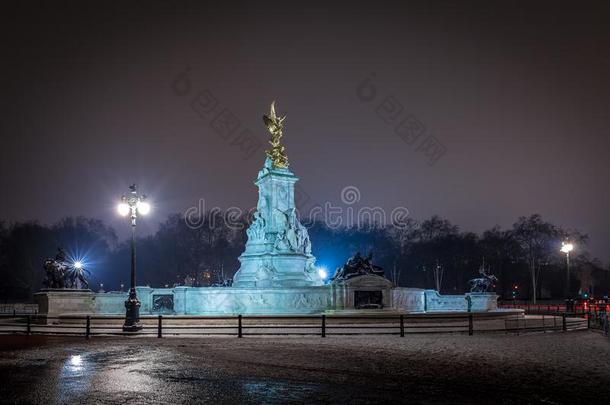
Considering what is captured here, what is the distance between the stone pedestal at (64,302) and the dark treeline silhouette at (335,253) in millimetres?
55628

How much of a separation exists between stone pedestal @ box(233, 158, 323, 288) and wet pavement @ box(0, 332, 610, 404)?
22.1m

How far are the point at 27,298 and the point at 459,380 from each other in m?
86.7

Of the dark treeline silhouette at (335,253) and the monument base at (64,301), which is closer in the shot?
the monument base at (64,301)

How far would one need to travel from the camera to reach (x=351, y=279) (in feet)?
129

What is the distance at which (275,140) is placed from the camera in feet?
169

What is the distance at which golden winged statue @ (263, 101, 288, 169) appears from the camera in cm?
5031

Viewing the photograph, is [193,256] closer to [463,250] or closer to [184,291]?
[463,250]

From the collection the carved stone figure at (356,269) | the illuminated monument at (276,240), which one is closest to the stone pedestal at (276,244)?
the illuminated monument at (276,240)

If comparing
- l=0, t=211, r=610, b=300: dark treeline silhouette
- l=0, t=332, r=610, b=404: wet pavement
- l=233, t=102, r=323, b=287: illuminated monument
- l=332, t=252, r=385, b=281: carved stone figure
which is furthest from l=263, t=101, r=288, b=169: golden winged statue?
l=0, t=211, r=610, b=300: dark treeline silhouette

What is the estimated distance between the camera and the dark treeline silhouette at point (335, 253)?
9656 cm

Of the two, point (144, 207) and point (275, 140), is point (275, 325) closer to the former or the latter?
point (144, 207)

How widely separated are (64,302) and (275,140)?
72.2ft

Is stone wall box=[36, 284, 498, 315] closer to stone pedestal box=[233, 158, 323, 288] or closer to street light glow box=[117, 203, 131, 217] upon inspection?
stone pedestal box=[233, 158, 323, 288]

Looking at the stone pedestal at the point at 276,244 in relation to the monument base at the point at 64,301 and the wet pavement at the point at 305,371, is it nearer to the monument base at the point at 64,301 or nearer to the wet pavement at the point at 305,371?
the monument base at the point at 64,301
